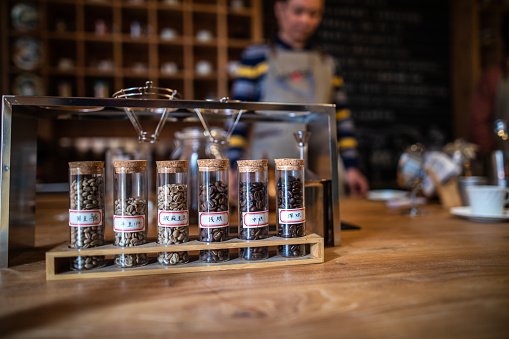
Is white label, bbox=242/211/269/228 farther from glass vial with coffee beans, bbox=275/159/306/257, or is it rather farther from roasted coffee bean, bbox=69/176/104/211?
roasted coffee bean, bbox=69/176/104/211

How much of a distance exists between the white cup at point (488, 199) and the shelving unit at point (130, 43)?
2450 millimetres

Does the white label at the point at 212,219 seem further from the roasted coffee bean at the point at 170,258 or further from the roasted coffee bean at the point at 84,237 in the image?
the roasted coffee bean at the point at 84,237

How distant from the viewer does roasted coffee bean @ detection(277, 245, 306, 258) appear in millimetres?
807

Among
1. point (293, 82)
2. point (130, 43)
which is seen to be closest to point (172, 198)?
point (293, 82)

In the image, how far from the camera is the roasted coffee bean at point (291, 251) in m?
0.81

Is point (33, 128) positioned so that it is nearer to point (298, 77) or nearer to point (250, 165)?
point (250, 165)

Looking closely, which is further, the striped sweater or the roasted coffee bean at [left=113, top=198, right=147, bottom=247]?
the striped sweater

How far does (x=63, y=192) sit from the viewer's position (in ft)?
8.89

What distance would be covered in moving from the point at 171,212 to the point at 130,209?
0.09m

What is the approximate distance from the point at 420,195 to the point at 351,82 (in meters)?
1.75

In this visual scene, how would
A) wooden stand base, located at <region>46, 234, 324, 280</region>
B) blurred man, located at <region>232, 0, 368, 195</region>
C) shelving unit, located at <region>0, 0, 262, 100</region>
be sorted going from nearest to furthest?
wooden stand base, located at <region>46, 234, 324, 280</region> → blurred man, located at <region>232, 0, 368, 195</region> → shelving unit, located at <region>0, 0, 262, 100</region>

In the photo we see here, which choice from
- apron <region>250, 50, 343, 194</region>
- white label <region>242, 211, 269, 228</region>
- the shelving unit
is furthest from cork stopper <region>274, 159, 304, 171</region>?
the shelving unit

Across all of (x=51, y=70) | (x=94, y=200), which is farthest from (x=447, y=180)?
(x=51, y=70)

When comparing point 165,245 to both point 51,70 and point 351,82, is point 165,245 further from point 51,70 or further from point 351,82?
point 351,82
